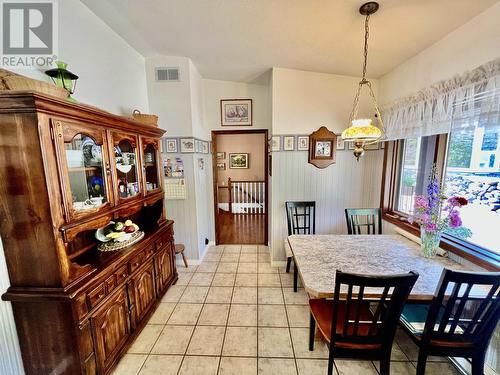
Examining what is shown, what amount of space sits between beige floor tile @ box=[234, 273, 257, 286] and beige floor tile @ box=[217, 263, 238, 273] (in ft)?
0.58

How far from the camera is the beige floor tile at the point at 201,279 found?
284 cm

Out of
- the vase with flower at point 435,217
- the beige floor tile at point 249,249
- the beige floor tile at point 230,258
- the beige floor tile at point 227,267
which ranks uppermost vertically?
the vase with flower at point 435,217

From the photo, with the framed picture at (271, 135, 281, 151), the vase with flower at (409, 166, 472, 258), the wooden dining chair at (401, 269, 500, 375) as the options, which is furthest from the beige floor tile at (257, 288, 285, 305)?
the framed picture at (271, 135, 281, 151)

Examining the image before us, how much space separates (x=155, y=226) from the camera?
97.0 inches

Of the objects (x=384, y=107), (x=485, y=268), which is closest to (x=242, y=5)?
(x=384, y=107)

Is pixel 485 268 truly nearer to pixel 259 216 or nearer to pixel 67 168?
pixel 67 168

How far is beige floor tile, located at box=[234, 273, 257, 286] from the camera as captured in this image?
9.30 feet

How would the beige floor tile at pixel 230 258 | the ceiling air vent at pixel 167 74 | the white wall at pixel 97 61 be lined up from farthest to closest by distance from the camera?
1. the beige floor tile at pixel 230 258
2. the ceiling air vent at pixel 167 74
3. the white wall at pixel 97 61

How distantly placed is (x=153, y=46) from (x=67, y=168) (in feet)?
6.95

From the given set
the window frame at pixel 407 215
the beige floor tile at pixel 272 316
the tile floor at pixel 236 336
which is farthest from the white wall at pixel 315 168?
the beige floor tile at pixel 272 316

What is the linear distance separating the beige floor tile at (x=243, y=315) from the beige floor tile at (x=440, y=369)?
4.62 feet

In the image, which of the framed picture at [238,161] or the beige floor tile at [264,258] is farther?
the framed picture at [238,161]

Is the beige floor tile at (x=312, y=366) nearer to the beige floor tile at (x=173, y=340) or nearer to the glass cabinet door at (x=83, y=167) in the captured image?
the beige floor tile at (x=173, y=340)

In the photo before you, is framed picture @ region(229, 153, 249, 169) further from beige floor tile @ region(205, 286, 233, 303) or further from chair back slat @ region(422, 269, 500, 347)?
chair back slat @ region(422, 269, 500, 347)
